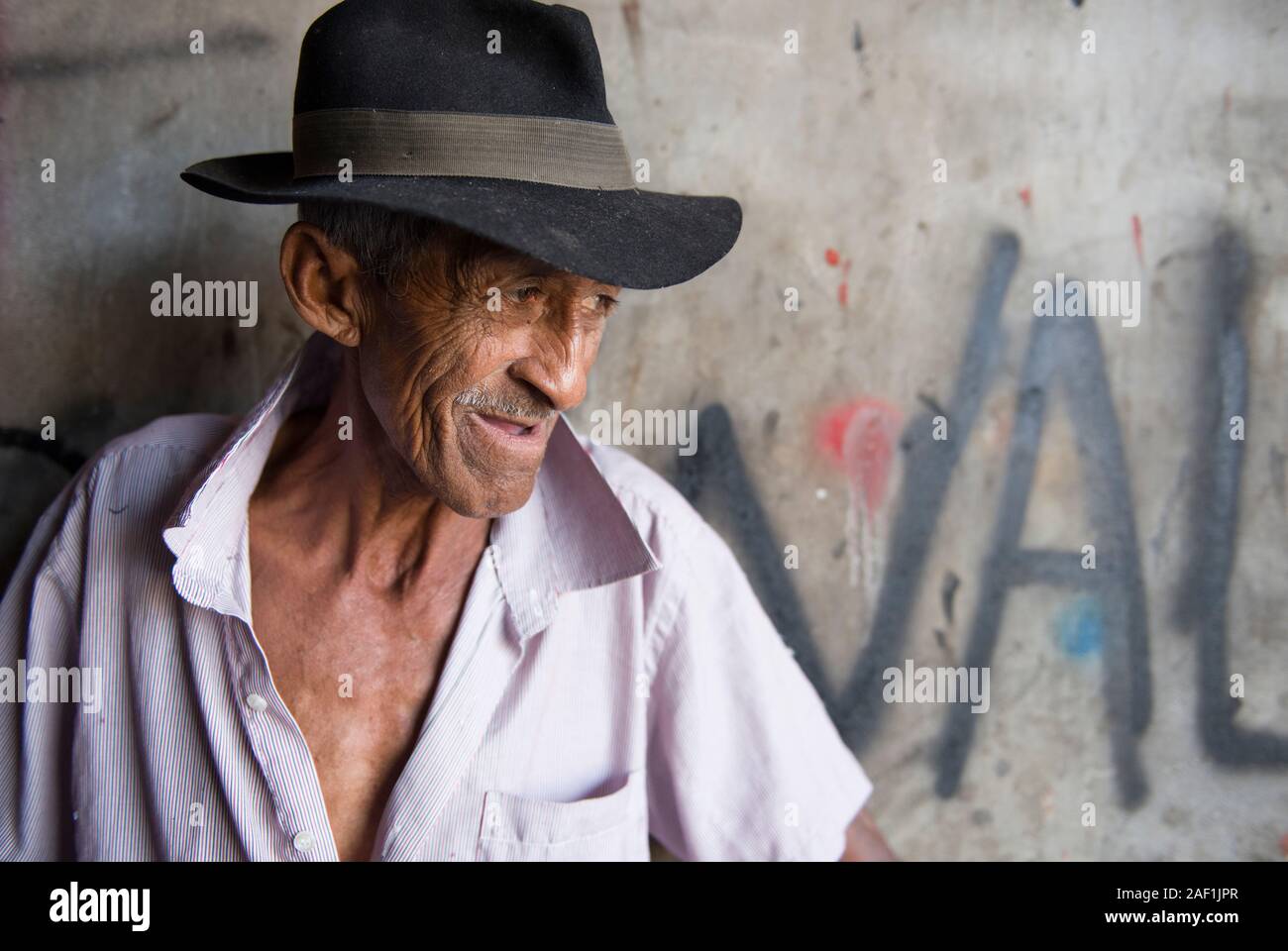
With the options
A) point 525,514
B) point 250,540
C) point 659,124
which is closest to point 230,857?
point 250,540

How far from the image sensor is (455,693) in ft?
5.38

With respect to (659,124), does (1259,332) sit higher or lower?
lower

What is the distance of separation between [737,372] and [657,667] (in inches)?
26.2

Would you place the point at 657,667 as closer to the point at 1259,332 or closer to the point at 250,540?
the point at 250,540

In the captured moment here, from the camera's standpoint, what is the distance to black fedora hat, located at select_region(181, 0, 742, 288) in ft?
4.44

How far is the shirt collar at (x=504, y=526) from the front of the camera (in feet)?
5.25

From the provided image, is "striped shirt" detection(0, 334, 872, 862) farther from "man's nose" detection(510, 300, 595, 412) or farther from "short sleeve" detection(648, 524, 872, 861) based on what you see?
"man's nose" detection(510, 300, 595, 412)

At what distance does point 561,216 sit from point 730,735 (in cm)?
102

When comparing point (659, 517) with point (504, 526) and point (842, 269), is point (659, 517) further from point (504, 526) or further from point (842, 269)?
point (842, 269)

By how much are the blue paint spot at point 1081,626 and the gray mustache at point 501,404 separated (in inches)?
52.1

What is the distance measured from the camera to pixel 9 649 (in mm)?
1749

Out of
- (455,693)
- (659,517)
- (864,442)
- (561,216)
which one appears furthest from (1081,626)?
(561,216)

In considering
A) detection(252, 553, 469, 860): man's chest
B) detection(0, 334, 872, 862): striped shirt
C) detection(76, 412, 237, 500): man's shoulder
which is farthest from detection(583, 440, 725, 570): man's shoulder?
detection(76, 412, 237, 500): man's shoulder

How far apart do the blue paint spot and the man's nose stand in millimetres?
1313
